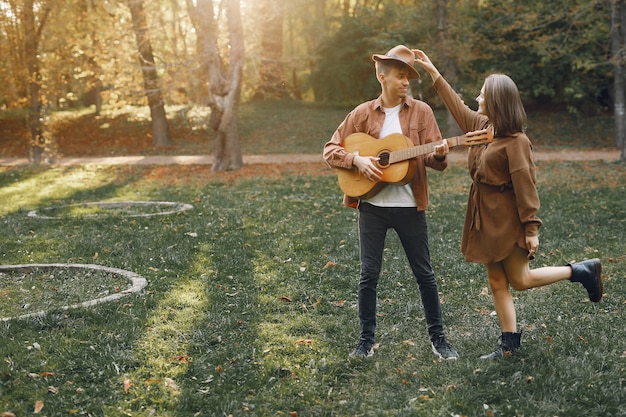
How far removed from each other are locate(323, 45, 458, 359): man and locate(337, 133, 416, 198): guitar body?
52mm

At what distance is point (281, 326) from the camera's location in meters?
5.93

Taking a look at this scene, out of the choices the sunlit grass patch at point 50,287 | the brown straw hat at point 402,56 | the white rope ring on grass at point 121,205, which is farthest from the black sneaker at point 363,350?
the white rope ring on grass at point 121,205

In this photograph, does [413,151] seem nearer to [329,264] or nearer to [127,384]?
[127,384]

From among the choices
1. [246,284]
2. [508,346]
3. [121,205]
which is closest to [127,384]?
[508,346]

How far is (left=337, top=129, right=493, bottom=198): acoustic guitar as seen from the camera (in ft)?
15.5

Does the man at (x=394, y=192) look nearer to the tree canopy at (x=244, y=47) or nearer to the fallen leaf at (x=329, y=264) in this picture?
the fallen leaf at (x=329, y=264)

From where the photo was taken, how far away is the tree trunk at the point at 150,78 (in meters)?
21.3

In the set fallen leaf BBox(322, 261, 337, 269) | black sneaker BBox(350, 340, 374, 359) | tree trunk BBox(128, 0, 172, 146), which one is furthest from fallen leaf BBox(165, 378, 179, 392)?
tree trunk BBox(128, 0, 172, 146)

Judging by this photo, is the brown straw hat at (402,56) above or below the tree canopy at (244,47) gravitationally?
below

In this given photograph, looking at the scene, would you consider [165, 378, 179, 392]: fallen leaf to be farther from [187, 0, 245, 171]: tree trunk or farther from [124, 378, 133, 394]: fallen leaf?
[187, 0, 245, 171]: tree trunk

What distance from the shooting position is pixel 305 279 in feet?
24.5

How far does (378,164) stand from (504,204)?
34.5 inches

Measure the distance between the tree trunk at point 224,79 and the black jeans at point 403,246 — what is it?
13.5 meters

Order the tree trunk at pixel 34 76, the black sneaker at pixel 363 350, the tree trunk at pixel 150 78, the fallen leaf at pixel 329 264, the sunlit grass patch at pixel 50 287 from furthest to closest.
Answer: the tree trunk at pixel 150 78 → the tree trunk at pixel 34 76 → the fallen leaf at pixel 329 264 → the sunlit grass patch at pixel 50 287 → the black sneaker at pixel 363 350
